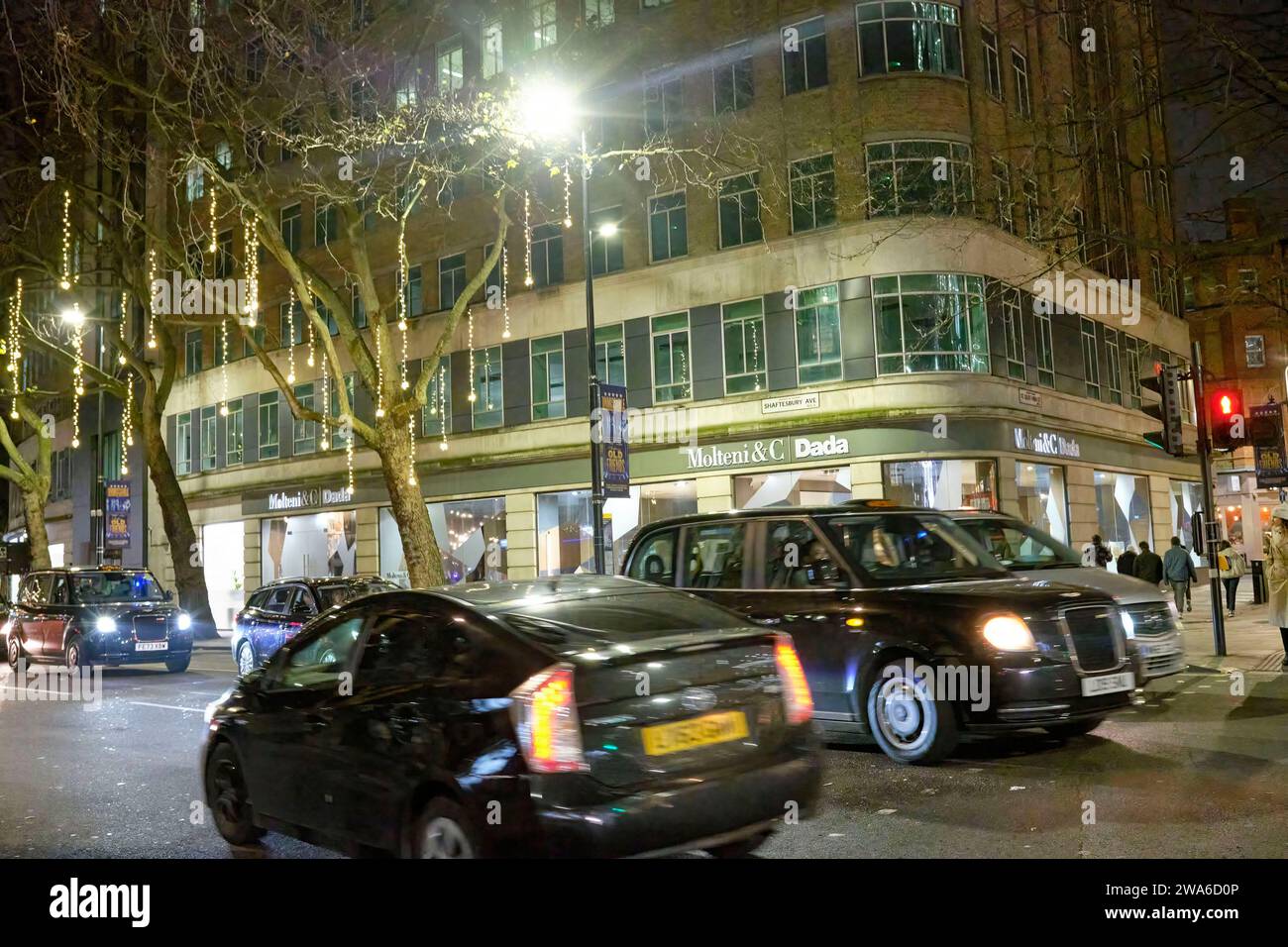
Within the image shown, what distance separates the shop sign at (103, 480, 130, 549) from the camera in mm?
33781

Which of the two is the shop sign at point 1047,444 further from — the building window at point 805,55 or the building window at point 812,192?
the building window at point 805,55

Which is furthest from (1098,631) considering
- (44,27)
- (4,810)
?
(44,27)

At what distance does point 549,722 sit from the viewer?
4.53 metres

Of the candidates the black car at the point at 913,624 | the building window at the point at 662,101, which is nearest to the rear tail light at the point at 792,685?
the black car at the point at 913,624

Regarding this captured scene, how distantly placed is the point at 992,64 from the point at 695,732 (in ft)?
82.5

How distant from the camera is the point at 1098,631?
7.85m

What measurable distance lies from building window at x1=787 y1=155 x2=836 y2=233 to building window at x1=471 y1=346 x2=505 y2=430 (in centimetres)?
965

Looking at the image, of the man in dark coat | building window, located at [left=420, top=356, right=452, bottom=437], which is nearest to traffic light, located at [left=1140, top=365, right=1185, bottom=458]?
the man in dark coat

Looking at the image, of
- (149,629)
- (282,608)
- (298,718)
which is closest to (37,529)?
(149,629)

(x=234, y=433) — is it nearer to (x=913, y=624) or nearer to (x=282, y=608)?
(x=282, y=608)

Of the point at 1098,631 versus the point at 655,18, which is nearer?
the point at 1098,631

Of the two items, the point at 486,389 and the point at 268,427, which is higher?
the point at 268,427
